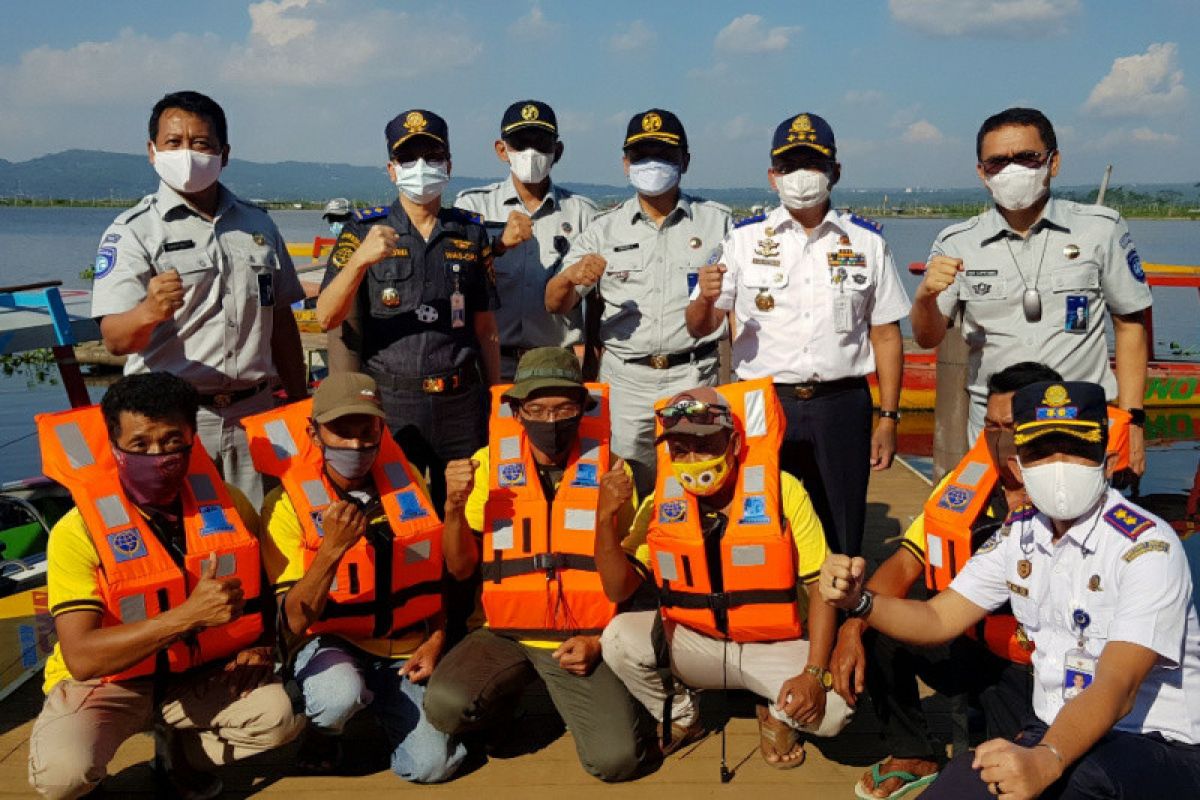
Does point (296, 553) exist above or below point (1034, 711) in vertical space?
above

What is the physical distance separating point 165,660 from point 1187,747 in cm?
311

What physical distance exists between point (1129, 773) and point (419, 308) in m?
3.11

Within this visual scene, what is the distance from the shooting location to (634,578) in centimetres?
381

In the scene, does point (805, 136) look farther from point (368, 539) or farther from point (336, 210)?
point (336, 210)

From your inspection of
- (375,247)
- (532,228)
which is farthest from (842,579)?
(532,228)

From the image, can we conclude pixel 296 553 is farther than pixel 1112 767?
Yes

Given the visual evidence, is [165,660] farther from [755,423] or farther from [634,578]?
[755,423]

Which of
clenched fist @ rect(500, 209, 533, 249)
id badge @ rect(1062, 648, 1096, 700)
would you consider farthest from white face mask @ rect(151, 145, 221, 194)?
id badge @ rect(1062, 648, 1096, 700)

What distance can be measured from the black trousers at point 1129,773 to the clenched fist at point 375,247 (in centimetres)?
273

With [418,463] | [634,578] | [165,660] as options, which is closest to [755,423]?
[634,578]

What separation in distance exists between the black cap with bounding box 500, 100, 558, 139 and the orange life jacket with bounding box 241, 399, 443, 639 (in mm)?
1917

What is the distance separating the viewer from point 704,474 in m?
3.61

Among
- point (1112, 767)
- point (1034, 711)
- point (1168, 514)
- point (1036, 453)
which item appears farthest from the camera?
point (1168, 514)

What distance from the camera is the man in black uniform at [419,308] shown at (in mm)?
4375
